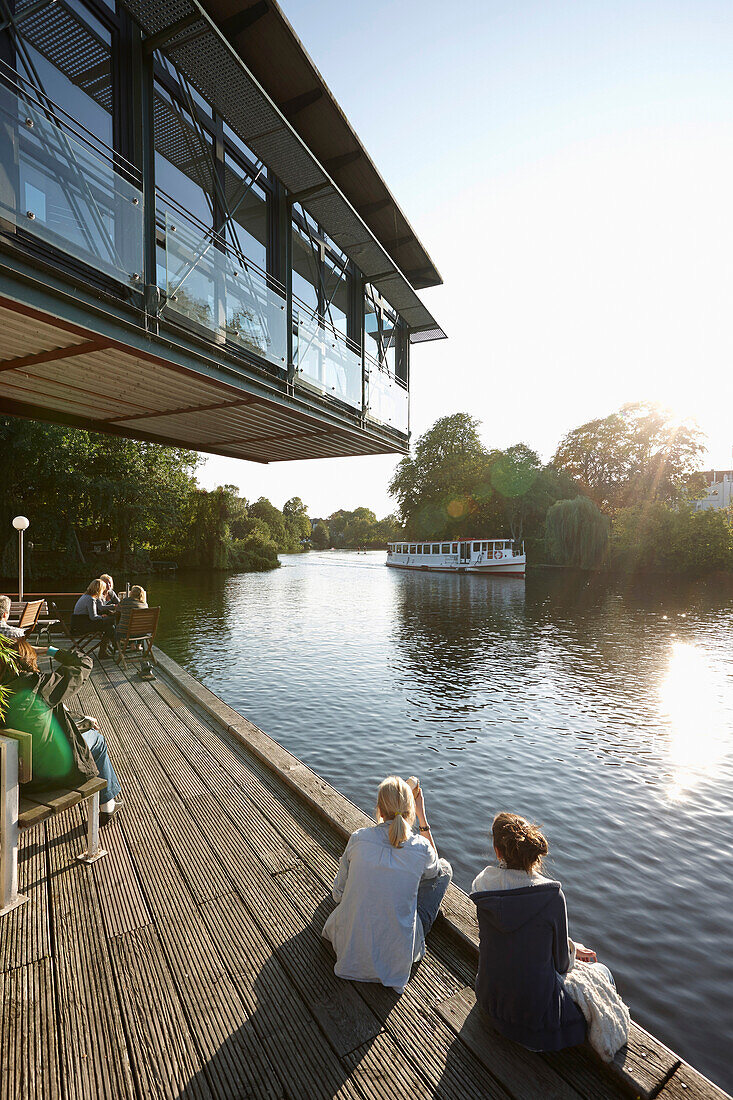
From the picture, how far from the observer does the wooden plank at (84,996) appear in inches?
90.6

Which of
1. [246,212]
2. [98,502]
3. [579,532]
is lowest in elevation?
[579,532]

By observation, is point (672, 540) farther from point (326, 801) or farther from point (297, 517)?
point (297, 517)

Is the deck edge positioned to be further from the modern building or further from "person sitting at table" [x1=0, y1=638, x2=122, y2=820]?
the modern building

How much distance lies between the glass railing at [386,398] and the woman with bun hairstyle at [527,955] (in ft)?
29.4

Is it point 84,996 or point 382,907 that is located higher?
point 382,907

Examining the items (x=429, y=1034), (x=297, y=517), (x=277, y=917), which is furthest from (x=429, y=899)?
(x=297, y=517)

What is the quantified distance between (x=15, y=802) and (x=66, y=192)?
16.3 ft

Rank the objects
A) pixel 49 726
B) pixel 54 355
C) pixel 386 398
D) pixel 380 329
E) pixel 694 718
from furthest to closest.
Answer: pixel 380 329
pixel 694 718
pixel 386 398
pixel 54 355
pixel 49 726

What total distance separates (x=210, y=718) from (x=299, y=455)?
6.31m

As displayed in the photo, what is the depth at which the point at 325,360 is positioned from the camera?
920 cm

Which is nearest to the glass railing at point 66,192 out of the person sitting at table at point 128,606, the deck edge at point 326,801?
the deck edge at point 326,801

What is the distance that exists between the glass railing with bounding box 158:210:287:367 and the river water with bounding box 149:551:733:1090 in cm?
610

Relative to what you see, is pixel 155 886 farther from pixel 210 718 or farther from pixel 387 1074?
pixel 210 718

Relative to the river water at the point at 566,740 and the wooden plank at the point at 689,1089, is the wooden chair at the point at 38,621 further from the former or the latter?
the wooden plank at the point at 689,1089
